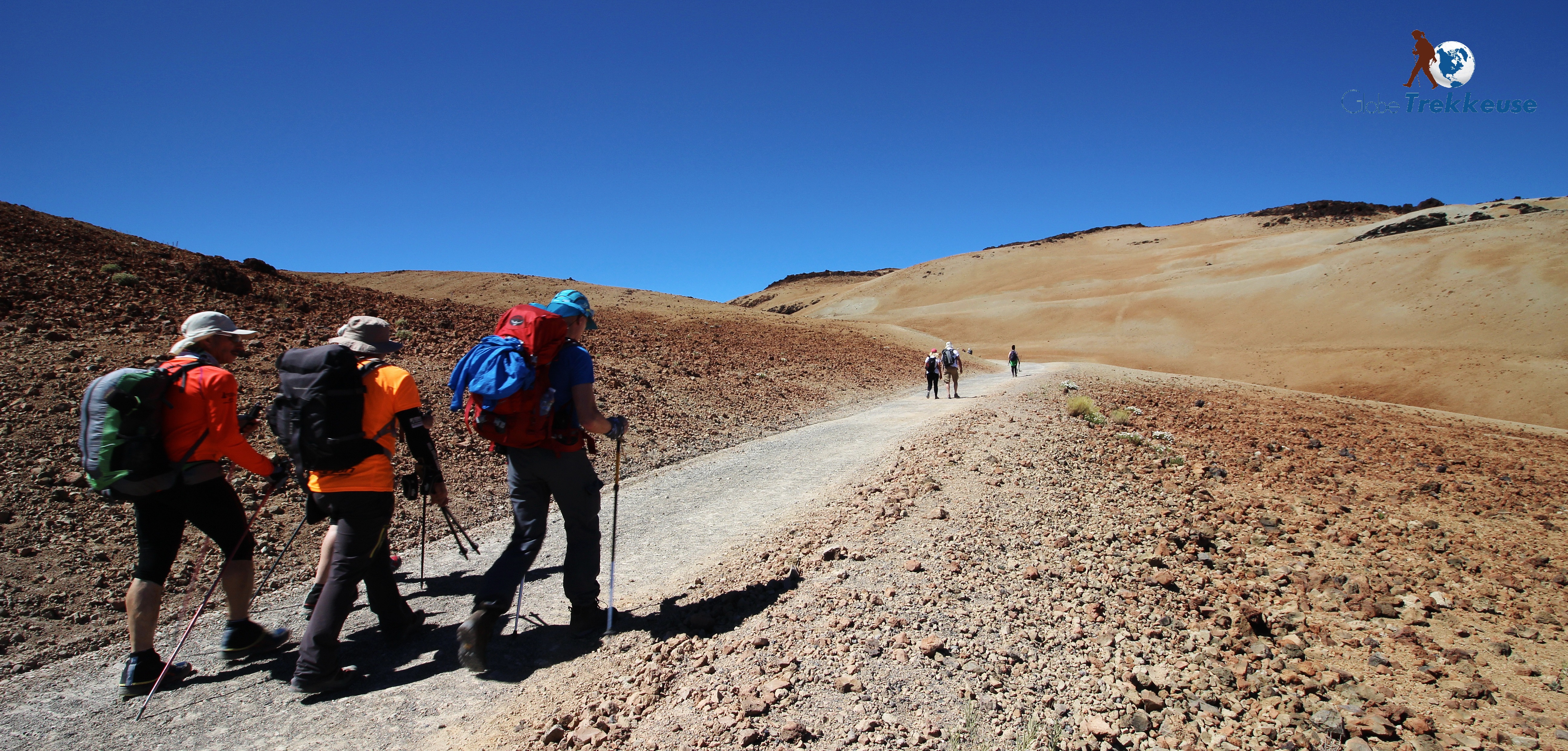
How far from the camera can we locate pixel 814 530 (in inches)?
219

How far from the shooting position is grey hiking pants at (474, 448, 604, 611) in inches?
150

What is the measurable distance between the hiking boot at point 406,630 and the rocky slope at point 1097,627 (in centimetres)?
116

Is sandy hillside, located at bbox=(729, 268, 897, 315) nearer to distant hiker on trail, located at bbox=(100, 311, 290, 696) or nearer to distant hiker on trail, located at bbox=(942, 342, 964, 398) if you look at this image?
distant hiker on trail, located at bbox=(942, 342, 964, 398)

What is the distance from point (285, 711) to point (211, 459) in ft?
4.87

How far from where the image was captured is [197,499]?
386cm

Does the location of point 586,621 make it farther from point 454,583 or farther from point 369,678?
point 454,583

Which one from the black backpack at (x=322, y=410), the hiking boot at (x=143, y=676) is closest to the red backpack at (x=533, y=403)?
the black backpack at (x=322, y=410)

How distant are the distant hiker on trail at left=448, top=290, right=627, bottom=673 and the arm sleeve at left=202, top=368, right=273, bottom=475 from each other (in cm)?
121

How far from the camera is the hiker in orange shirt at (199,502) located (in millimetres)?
3695

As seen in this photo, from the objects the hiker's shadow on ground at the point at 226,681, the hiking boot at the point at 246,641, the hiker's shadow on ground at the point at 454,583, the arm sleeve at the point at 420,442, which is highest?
the arm sleeve at the point at 420,442

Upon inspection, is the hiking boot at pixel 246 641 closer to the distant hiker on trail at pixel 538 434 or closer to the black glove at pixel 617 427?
the distant hiker on trail at pixel 538 434

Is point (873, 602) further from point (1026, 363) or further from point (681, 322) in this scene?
point (1026, 363)

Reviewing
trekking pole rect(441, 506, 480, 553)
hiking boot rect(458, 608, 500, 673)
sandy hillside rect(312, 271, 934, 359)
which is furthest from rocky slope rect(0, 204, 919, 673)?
sandy hillside rect(312, 271, 934, 359)

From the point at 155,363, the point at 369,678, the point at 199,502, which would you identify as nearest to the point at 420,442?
the point at 199,502
